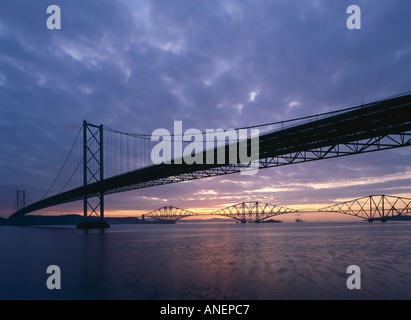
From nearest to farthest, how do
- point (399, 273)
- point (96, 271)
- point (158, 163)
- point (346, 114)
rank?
1. point (399, 273)
2. point (96, 271)
3. point (346, 114)
4. point (158, 163)

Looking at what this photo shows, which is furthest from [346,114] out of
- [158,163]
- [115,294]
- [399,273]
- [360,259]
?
[158,163]

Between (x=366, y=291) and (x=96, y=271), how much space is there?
1482 cm

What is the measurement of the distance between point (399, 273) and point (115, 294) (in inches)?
623

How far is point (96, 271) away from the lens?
691 inches

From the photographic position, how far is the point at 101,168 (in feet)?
248

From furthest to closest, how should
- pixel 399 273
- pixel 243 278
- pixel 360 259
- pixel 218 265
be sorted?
1. pixel 360 259
2. pixel 218 265
3. pixel 399 273
4. pixel 243 278

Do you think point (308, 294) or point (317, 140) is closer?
point (308, 294)
